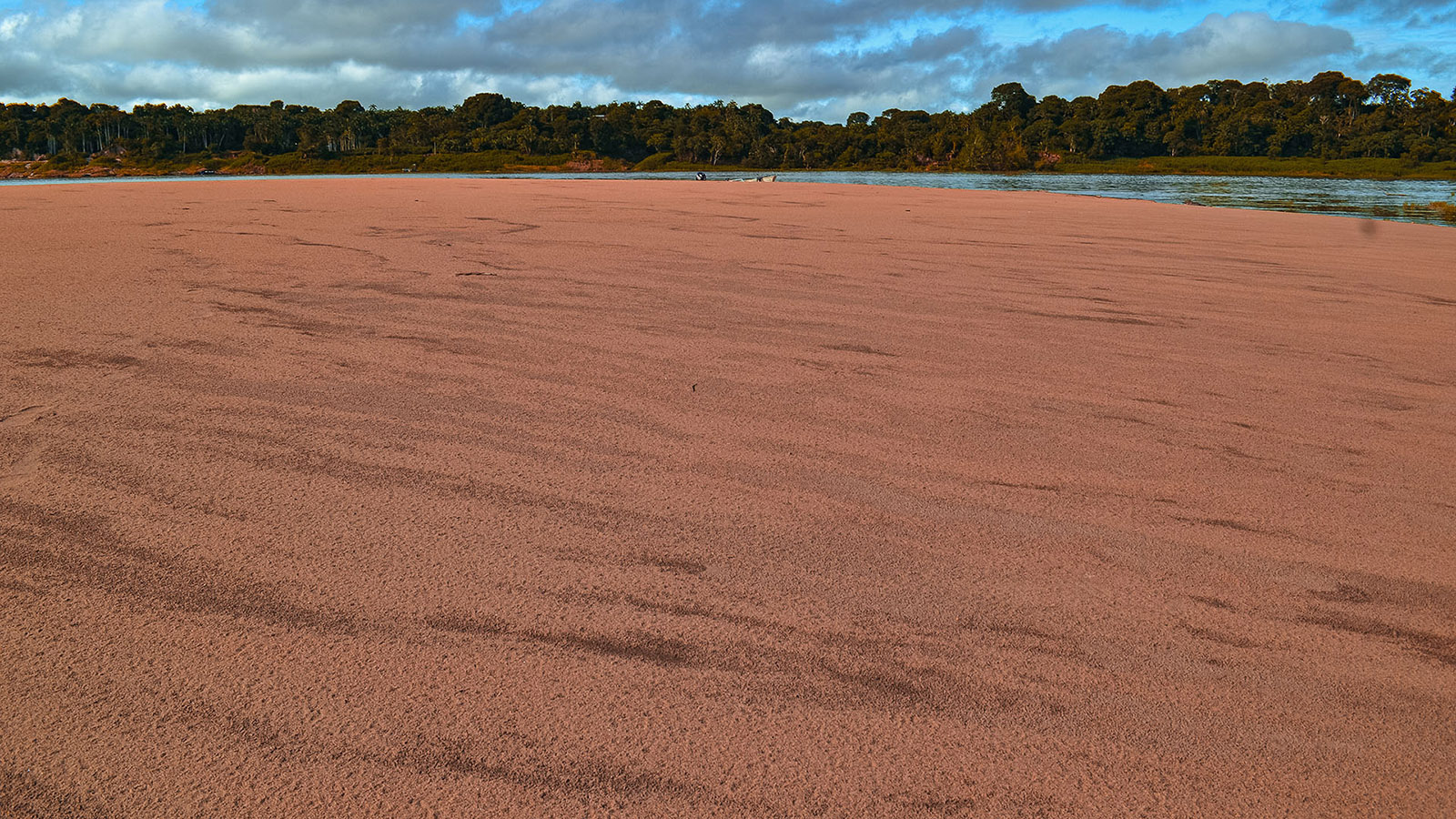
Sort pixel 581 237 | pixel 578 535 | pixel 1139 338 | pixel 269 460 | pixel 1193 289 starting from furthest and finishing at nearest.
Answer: pixel 581 237 → pixel 1193 289 → pixel 1139 338 → pixel 269 460 → pixel 578 535

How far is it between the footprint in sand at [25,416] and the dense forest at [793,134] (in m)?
68.3

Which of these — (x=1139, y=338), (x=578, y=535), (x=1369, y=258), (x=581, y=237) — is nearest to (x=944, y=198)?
(x=1369, y=258)

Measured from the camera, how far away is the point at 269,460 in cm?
245

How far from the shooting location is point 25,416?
2746mm

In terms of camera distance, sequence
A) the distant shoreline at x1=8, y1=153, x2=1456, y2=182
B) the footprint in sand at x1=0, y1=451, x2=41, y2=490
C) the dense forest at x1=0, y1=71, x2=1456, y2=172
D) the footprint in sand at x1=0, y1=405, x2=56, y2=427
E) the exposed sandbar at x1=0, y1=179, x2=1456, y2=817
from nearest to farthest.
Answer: the exposed sandbar at x1=0, y1=179, x2=1456, y2=817 → the footprint in sand at x1=0, y1=451, x2=41, y2=490 → the footprint in sand at x1=0, y1=405, x2=56, y2=427 → the distant shoreline at x1=8, y1=153, x2=1456, y2=182 → the dense forest at x1=0, y1=71, x2=1456, y2=172

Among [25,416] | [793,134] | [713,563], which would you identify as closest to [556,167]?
[793,134]

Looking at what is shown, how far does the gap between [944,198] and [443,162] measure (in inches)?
2480

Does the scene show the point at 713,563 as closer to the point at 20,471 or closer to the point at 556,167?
the point at 20,471

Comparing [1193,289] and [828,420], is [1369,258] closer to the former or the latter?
[1193,289]

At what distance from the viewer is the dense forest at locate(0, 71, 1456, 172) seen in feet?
218

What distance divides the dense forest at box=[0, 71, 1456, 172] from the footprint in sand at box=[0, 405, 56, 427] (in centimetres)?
6832

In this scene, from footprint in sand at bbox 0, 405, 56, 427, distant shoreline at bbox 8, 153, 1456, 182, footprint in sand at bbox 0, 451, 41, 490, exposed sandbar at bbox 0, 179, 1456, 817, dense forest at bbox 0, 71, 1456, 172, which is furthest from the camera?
dense forest at bbox 0, 71, 1456, 172

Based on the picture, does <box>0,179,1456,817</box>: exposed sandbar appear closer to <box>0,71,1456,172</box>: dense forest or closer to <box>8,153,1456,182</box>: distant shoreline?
<box>8,153,1456,182</box>: distant shoreline

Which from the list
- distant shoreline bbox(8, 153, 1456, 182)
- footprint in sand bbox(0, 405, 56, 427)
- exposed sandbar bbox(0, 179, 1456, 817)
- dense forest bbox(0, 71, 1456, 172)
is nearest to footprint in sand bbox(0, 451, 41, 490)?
exposed sandbar bbox(0, 179, 1456, 817)
